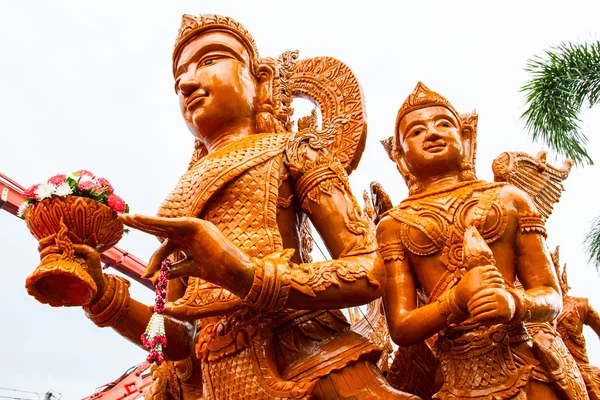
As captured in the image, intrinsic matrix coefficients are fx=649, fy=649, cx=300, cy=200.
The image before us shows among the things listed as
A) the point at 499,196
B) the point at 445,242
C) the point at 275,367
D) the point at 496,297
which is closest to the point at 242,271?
the point at 275,367

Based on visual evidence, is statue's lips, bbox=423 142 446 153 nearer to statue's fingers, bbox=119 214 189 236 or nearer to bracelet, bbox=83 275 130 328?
statue's fingers, bbox=119 214 189 236

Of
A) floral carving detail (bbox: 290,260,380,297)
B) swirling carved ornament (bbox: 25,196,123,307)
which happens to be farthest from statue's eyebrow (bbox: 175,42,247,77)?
floral carving detail (bbox: 290,260,380,297)

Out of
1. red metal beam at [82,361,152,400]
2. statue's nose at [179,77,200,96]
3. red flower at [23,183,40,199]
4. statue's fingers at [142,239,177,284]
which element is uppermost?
red metal beam at [82,361,152,400]

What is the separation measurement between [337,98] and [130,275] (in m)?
9.31

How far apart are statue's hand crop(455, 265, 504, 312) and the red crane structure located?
386 inches

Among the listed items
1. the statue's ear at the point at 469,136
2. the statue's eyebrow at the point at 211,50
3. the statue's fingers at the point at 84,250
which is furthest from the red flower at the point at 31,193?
the statue's ear at the point at 469,136

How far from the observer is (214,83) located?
3525 mm

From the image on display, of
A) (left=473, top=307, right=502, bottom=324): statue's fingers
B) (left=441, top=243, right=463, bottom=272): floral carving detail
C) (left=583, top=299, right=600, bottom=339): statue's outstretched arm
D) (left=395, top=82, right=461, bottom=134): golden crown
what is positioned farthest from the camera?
(left=583, top=299, right=600, bottom=339): statue's outstretched arm

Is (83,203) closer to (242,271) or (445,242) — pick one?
(242,271)

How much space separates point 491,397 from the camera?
9.33 feet

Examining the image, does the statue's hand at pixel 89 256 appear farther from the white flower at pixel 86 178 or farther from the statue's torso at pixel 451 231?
the statue's torso at pixel 451 231

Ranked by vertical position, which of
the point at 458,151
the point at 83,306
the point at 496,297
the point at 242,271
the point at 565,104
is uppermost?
the point at 565,104

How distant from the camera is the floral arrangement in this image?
8.84 ft

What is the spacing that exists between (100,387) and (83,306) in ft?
34.7
